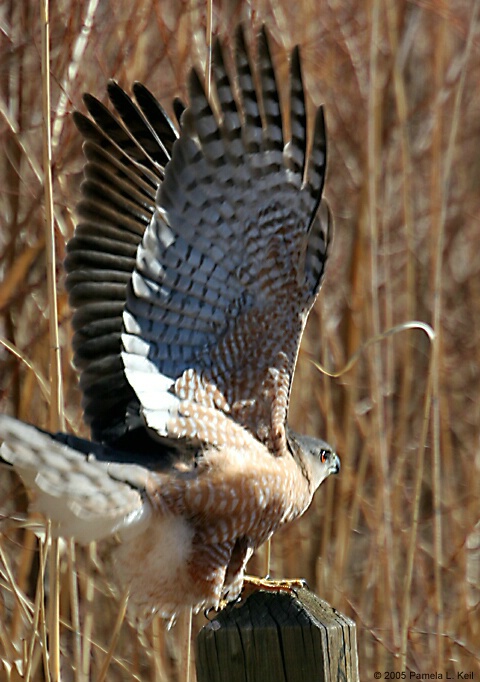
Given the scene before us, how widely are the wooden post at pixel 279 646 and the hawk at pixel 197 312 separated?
0.57 meters

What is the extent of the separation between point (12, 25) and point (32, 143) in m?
0.34

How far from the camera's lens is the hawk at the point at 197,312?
212 centimetres

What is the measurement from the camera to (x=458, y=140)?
405 centimetres

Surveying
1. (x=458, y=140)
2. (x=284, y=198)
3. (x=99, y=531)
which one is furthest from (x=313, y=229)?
(x=458, y=140)

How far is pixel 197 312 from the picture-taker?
2248 mm

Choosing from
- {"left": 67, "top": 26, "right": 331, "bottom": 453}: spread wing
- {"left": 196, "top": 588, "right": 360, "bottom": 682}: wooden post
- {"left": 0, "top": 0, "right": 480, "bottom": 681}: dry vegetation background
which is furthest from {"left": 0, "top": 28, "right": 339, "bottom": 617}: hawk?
{"left": 196, "top": 588, "right": 360, "bottom": 682}: wooden post

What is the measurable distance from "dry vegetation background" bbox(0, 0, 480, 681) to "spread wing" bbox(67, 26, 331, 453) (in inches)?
12.2

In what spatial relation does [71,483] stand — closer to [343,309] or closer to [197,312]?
[197,312]

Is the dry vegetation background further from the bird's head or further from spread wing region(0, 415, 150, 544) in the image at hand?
spread wing region(0, 415, 150, 544)

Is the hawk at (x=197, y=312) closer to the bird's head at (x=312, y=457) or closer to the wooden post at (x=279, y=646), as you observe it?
the bird's head at (x=312, y=457)

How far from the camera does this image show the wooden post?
56.5 inches

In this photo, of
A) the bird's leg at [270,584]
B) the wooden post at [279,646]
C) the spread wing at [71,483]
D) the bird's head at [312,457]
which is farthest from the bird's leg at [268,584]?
the wooden post at [279,646]

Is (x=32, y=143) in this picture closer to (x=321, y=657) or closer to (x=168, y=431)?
(x=168, y=431)

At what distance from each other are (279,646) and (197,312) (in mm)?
964
